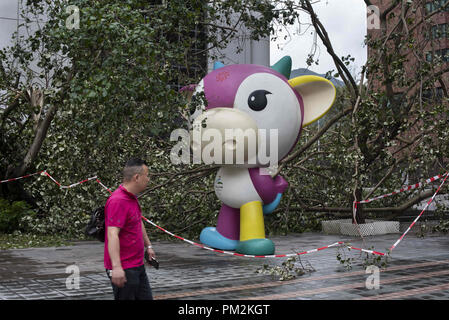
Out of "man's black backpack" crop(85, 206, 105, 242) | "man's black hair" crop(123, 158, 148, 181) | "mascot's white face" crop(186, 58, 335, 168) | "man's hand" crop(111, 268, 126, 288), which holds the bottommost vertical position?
"man's hand" crop(111, 268, 126, 288)

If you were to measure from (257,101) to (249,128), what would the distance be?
1.63 ft

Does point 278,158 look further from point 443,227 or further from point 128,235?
point 128,235

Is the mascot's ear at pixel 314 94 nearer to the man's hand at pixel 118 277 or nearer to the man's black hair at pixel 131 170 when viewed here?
the man's black hair at pixel 131 170

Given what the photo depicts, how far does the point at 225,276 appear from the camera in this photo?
7.58m

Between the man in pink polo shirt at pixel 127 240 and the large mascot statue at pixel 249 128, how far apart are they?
14.3 feet

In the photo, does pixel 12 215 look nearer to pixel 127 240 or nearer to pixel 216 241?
pixel 216 241

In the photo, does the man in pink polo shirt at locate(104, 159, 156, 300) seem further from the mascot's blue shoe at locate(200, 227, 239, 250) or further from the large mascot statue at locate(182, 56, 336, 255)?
the mascot's blue shoe at locate(200, 227, 239, 250)

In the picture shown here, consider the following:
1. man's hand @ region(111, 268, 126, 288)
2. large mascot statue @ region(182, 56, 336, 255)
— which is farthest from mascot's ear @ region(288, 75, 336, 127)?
man's hand @ region(111, 268, 126, 288)

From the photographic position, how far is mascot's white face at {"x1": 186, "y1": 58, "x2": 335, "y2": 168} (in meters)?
8.88

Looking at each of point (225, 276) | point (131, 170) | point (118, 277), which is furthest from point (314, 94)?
point (118, 277)

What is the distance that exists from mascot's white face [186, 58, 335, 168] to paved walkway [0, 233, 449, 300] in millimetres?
1706
